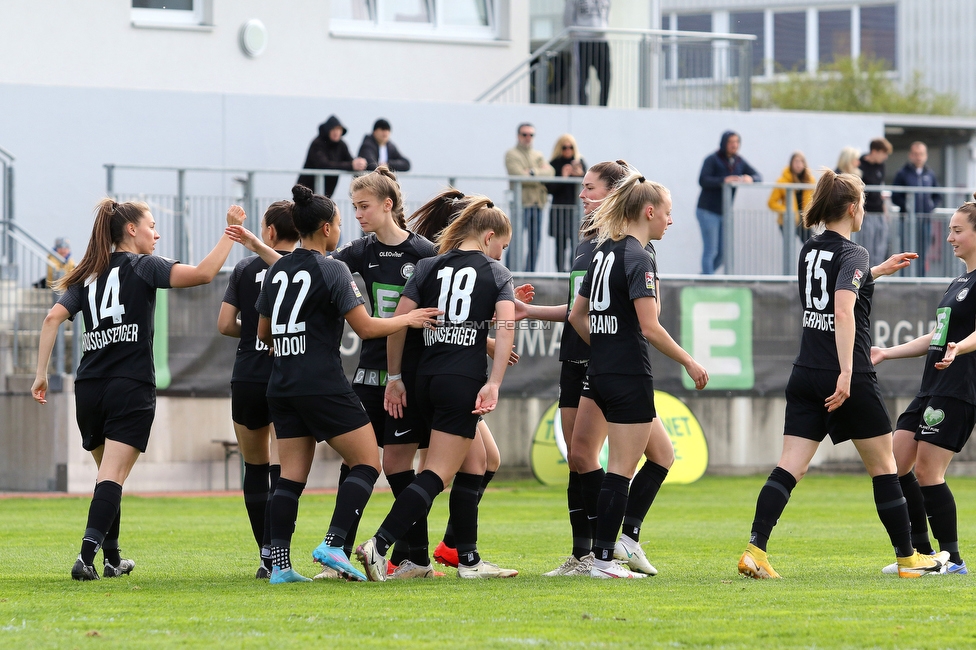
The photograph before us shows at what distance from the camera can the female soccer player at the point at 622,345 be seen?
280 inches

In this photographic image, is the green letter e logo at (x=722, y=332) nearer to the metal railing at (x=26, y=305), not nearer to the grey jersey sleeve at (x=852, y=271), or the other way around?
the metal railing at (x=26, y=305)

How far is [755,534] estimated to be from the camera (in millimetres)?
7250

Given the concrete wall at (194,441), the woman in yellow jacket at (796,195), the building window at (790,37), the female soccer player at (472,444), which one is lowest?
the concrete wall at (194,441)

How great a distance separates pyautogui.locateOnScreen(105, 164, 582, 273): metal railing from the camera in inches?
650

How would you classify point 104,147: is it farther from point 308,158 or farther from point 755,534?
point 755,534

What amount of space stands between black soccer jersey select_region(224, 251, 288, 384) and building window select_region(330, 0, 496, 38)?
14.8 metres

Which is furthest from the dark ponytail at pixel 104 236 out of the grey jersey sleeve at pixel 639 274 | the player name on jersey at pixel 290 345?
the grey jersey sleeve at pixel 639 274

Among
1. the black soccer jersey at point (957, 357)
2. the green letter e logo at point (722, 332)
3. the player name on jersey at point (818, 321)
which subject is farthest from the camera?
the green letter e logo at point (722, 332)

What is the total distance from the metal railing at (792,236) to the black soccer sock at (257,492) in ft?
38.1

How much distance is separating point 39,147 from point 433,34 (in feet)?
22.8

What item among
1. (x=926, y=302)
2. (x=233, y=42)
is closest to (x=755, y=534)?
(x=926, y=302)

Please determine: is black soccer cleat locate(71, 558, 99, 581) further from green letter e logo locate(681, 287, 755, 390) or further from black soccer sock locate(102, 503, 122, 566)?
green letter e logo locate(681, 287, 755, 390)

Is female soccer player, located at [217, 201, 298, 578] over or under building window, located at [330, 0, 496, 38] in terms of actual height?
under

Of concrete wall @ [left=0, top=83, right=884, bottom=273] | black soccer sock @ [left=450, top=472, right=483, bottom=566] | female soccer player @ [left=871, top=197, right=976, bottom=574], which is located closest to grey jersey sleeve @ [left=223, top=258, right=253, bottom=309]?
black soccer sock @ [left=450, top=472, right=483, bottom=566]
